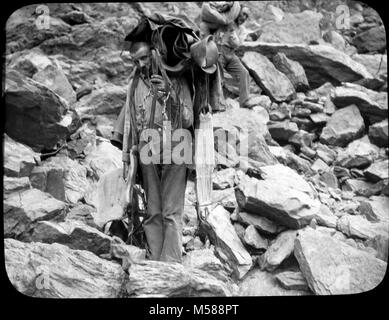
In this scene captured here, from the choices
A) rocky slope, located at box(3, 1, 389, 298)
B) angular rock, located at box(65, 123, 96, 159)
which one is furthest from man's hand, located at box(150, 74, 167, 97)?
angular rock, located at box(65, 123, 96, 159)

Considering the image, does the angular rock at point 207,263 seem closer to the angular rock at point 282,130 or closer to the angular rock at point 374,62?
the angular rock at point 282,130

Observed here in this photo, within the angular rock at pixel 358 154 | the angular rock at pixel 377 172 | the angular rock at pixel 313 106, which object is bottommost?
the angular rock at pixel 358 154

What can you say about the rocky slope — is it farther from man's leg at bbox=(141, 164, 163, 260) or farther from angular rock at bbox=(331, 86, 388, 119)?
man's leg at bbox=(141, 164, 163, 260)

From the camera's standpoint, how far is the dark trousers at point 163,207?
359cm

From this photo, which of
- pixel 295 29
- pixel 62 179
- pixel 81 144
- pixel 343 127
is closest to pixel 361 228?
pixel 343 127

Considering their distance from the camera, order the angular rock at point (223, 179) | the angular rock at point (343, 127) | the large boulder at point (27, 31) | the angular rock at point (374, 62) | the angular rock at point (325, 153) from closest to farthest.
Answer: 1. the angular rock at point (223, 179)
2. the angular rock at point (325, 153)
3. the angular rock at point (343, 127)
4. the large boulder at point (27, 31)
5. the angular rock at point (374, 62)

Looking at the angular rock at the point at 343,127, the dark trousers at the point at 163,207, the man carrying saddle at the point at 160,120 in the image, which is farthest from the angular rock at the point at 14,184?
the angular rock at the point at 343,127

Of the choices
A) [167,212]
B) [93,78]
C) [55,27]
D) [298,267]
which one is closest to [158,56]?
[167,212]

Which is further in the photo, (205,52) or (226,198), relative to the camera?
(226,198)

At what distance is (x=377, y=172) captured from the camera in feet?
16.3

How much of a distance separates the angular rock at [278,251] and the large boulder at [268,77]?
263 cm

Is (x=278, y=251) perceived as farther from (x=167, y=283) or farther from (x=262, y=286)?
(x=167, y=283)

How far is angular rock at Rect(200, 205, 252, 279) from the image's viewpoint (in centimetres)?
362

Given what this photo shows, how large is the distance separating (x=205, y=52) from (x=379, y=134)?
277 cm
